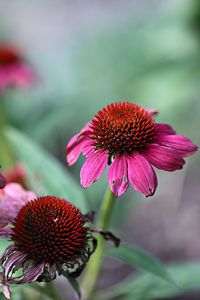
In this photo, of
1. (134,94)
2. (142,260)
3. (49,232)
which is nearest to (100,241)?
(142,260)

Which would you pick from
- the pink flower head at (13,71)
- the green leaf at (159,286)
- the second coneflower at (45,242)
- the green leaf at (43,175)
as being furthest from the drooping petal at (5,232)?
the pink flower head at (13,71)

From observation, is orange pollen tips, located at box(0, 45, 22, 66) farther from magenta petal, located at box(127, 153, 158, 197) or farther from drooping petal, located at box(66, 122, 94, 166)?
magenta petal, located at box(127, 153, 158, 197)

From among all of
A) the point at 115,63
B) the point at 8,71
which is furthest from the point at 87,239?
the point at 115,63

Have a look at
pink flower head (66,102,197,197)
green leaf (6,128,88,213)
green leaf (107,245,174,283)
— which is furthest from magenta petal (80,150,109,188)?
green leaf (6,128,88,213)

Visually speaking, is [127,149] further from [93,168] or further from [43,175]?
[43,175]

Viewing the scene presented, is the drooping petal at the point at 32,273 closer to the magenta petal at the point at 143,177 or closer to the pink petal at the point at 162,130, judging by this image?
the magenta petal at the point at 143,177
